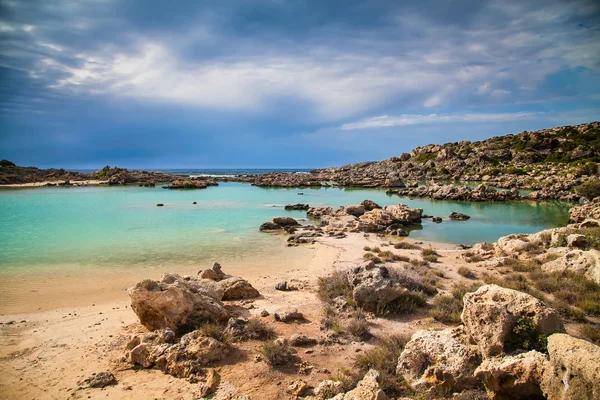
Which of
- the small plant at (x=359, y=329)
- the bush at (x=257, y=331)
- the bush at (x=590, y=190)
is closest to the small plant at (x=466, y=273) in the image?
the small plant at (x=359, y=329)

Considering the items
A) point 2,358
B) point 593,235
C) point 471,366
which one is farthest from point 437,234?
point 2,358

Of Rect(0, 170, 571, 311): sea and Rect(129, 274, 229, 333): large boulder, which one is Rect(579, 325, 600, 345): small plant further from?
Rect(0, 170, 571, 311): sea

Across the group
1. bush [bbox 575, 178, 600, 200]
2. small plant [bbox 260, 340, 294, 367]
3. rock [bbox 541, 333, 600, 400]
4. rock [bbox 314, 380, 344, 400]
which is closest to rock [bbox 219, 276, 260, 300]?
small plant [bbox 260, 340, 294, 367]

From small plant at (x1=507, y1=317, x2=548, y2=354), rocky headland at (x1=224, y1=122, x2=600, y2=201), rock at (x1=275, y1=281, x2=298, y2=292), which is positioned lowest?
rock at (x1=275, y1=281, x2=298, y2=292)

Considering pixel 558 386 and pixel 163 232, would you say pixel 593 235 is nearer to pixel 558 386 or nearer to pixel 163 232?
pixel 558 386

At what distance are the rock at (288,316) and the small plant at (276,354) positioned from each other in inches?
57.7

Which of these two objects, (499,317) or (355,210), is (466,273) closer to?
(499,317)

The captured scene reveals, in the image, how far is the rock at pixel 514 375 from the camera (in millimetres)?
3977

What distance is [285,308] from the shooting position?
343 inches

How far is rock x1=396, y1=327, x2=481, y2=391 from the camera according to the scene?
4768 millimetres

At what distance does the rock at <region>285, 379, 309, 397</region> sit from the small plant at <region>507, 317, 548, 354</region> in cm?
319

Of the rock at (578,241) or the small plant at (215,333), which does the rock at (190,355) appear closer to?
the small plant at (215,333)

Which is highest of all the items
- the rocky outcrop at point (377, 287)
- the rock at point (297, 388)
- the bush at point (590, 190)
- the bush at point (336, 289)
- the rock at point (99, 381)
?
the bush at point (590, 190)

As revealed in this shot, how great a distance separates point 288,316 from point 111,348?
3932mm
